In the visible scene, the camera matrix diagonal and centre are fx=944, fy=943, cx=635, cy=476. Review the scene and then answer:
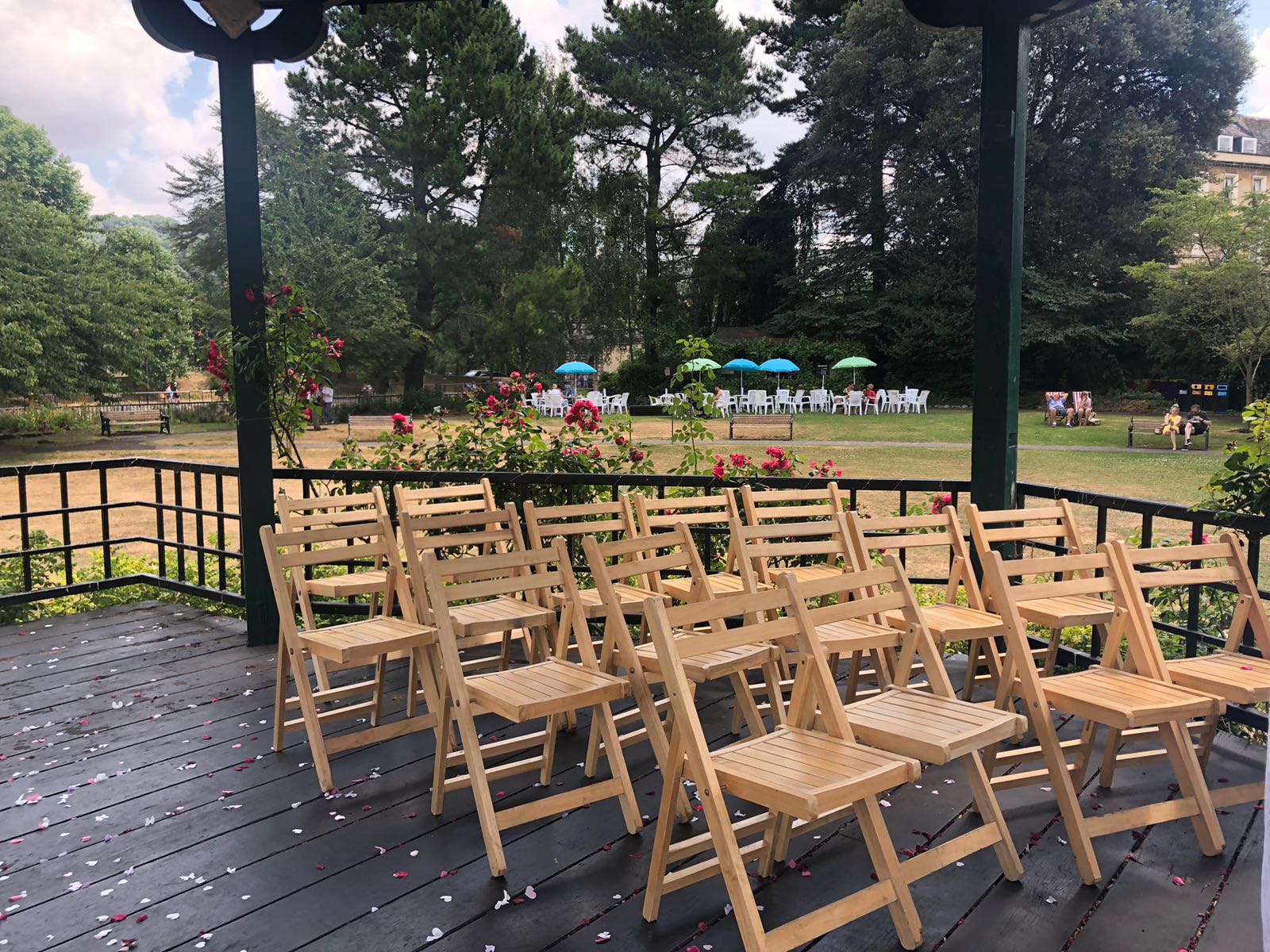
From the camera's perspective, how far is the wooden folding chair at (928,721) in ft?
7.12

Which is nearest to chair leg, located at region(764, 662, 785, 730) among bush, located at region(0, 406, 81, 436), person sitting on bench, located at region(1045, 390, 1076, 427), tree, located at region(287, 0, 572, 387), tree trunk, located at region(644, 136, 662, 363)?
person sitting on bench, located at region(1045, 390, 1076, 427)

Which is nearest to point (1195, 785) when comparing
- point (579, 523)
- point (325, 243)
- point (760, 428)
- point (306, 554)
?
point (579, 523)

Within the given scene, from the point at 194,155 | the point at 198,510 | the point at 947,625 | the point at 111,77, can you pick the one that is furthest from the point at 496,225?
the point at 947,625

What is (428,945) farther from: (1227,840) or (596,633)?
(596,633)

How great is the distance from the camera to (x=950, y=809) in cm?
278

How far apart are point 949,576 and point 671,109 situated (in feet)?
93.8

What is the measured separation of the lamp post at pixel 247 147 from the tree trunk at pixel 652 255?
2746 cm

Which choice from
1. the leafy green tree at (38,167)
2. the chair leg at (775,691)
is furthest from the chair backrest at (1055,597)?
the leafy green tree at (38,167)

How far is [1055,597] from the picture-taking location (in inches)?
111

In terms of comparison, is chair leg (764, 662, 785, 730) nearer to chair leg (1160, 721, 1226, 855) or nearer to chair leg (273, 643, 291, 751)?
chair leg (1160, 721, 1226, 855)

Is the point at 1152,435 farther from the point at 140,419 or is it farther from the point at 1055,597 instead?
the point at 140,419

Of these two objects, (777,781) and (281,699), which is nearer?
(777,781)

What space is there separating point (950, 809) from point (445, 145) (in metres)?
27.7

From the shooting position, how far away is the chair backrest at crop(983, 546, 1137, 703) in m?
2.45
